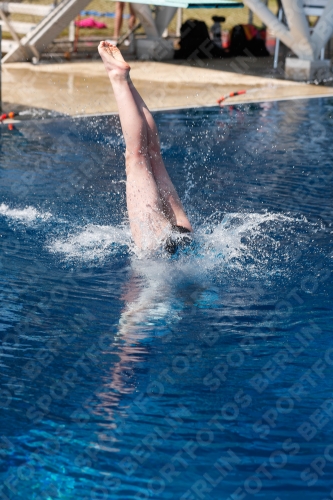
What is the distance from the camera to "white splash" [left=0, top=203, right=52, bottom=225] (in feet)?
19.3

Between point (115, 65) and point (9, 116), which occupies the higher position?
point (115, 65)

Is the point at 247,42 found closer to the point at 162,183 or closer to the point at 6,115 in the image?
the point at 6,115

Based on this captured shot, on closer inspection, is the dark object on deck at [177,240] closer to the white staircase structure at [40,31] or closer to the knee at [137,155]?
the knee at [137,155]

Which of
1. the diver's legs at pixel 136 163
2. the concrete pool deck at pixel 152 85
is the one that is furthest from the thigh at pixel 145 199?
the concrete pool deck at pixel 152 85

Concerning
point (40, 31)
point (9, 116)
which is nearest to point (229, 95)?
point (9, 116)

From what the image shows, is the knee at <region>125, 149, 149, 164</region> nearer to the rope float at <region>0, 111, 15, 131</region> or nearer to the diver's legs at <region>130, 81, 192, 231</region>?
the diver's legs at <region>130, 81, 192, 231</region>

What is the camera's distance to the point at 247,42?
15.9m

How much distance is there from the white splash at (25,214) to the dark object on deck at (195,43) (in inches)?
394

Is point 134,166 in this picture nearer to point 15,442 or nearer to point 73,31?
point 15,442

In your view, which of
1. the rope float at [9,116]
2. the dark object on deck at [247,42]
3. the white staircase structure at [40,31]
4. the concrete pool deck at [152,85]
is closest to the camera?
the rope float at [9,116]

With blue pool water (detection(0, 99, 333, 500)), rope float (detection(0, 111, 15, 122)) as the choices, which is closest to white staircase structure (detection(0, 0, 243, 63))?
rope float (detection(0, 111, 15, 122))

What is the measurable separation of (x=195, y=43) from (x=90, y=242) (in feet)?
35.6

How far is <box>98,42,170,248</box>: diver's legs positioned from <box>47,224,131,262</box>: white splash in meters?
0.41

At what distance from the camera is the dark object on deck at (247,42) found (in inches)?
620
